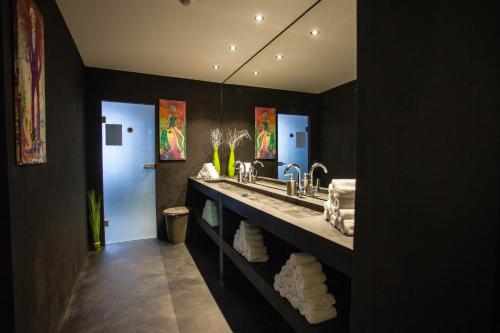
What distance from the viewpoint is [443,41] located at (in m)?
0.65

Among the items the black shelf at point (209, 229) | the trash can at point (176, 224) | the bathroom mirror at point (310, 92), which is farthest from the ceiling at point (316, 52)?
the trash can at point (176, 224)

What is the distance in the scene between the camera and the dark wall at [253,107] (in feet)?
6.81

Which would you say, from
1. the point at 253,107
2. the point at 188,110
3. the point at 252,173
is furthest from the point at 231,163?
the point at 188,110

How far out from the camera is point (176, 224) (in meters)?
3.78

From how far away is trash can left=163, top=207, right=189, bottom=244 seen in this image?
3745mm

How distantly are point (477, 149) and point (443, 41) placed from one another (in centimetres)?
28

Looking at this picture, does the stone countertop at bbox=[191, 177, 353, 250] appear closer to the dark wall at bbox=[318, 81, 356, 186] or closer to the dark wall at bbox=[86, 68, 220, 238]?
the dark wall at bbox=[318, 81, 356, 186]

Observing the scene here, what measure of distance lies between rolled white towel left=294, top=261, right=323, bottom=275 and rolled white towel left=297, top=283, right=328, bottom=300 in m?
0.08

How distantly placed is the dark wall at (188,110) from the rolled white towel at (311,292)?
1599 millimetres

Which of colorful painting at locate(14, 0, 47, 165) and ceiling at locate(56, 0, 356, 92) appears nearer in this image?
colorful painting at locate(14, 0, 47, 165)

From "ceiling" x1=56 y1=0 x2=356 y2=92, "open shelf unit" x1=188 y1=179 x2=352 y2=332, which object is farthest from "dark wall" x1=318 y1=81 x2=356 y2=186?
"open shelf unit" x1=188 y1=179 x2=352 y2=332

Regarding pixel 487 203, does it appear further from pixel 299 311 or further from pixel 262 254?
pixel 262 254

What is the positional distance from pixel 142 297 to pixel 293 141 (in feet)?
6.30

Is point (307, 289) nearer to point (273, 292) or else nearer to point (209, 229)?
point (273, 292)
